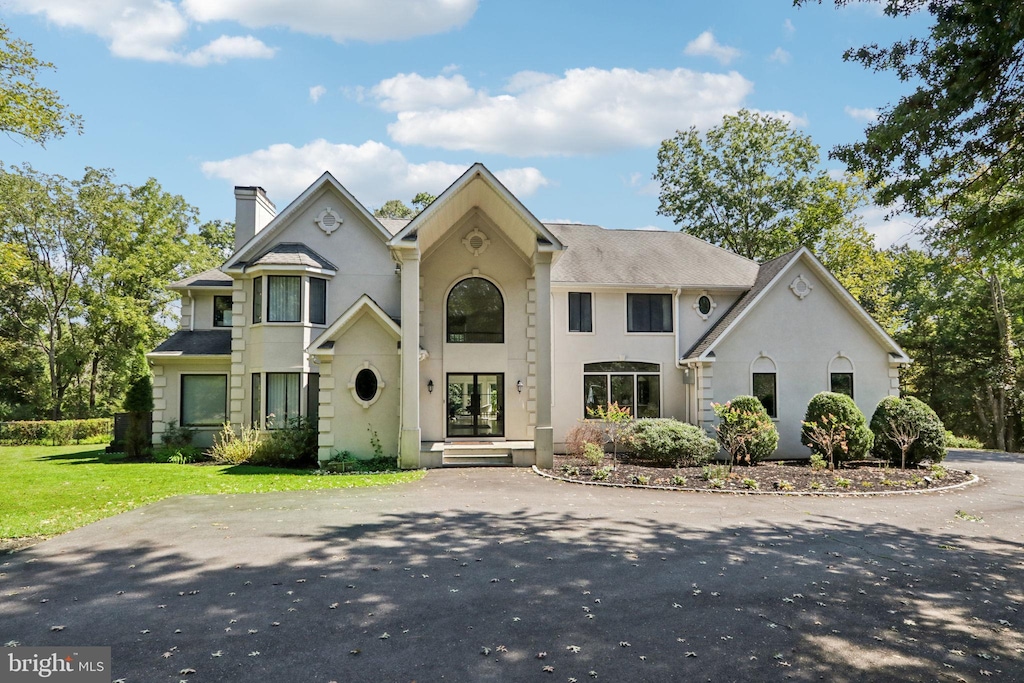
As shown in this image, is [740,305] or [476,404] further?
[740,305]

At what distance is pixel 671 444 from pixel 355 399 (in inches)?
347

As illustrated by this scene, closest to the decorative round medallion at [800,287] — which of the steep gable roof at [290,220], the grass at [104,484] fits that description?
the grass at [104,484]

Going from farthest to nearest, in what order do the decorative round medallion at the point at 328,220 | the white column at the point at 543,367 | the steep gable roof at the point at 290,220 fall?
the decorative round medallion at the point at 328,220, the steep gable roof at the point at 290,220, the white column at the point at 543,367

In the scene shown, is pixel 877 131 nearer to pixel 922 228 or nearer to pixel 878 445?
pixel 922 228

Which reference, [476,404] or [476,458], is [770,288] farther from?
[476,458]

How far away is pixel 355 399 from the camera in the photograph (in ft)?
55.3

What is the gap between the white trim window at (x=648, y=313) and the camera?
20359 mm

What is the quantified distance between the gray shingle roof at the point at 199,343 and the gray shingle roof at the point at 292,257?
3.41 metres

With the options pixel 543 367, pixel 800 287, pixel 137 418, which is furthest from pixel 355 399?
pixel 800 287

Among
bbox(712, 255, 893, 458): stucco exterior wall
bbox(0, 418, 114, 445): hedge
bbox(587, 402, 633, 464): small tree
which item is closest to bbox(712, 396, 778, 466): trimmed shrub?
bbox(712, 255, 893, 458): stucco exterior wall

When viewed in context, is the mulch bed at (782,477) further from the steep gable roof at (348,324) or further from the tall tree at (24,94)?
the tall tree at (24,94)

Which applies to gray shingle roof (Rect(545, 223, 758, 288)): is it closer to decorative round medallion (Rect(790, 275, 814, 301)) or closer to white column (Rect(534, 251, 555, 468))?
decorative round medallion (Rect(790, 275, 814, 301))

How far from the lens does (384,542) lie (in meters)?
8.34

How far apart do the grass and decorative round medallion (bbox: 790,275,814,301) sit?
13.1 m
